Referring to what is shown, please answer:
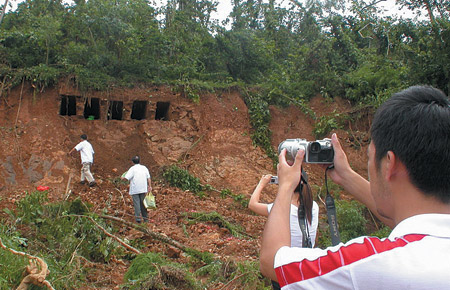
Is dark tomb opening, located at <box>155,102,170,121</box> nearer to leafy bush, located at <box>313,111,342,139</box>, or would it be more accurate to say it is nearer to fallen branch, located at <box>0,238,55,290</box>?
leafy bush, located at <box>313,111,342,139</box>

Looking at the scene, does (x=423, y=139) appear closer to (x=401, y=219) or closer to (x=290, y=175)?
(x=401, y=219)

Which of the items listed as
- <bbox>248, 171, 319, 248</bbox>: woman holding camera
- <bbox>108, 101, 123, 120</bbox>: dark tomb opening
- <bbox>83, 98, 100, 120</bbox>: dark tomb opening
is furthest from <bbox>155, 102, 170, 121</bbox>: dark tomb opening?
<bbox>248, 171, 319, 248</bbox>: woman holding camera

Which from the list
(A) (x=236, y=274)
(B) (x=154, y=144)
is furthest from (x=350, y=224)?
(B) (x=154, y=144)

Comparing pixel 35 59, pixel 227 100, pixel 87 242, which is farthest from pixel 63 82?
pixel 87 242

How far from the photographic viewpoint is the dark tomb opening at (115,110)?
1358cm

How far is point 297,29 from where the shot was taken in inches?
878

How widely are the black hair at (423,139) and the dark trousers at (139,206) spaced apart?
309 inches

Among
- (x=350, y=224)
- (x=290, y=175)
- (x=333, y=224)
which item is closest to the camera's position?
(x=290, y=175)

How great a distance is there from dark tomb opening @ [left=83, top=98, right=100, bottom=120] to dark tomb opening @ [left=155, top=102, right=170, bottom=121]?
2238mm

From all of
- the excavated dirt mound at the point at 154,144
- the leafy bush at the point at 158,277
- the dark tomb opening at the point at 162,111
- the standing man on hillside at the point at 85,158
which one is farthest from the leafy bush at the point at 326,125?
the leafy bush at the point at 158,277

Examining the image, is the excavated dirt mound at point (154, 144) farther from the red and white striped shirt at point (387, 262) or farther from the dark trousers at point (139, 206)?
the red and white striped shirt at point (387, 262)

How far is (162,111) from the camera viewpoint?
48.8 ft

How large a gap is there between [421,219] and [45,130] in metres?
12.9

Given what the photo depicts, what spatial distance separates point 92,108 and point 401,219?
1433 centimetres
